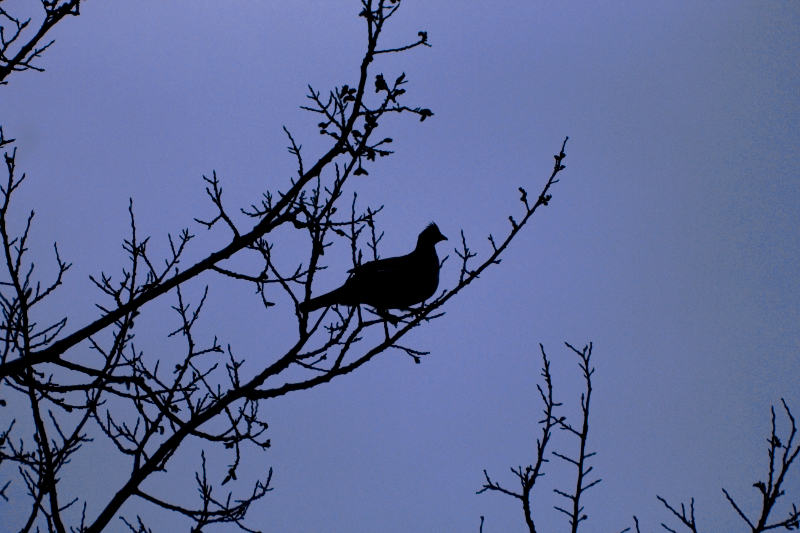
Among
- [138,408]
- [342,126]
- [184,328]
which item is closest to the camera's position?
[342,126]

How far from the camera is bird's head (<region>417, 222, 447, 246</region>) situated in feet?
30.4

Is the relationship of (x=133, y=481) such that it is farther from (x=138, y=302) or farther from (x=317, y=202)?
(x=317, y=202)

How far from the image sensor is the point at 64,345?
10.8ft

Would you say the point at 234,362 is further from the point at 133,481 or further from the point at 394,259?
the point at 394,259

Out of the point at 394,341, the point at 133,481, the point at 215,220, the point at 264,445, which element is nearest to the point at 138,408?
the point at 133,481

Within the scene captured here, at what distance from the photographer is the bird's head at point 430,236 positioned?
9258 millimetres

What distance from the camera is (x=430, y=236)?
368 inches

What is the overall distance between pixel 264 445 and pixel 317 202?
187cm

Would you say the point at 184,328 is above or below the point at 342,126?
below

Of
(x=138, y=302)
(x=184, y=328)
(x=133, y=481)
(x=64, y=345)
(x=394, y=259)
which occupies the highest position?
(x=394, y=259)

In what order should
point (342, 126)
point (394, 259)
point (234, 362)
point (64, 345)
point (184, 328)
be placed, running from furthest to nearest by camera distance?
1. point (394, 259)
2. point (184, 328)
3. point (234, 362)
4. point (342, 126)
5. point (64, 345)

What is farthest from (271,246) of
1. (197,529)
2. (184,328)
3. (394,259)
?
(394,259)

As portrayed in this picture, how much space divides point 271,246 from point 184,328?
119 cm

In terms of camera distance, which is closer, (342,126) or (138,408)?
(342,126)
